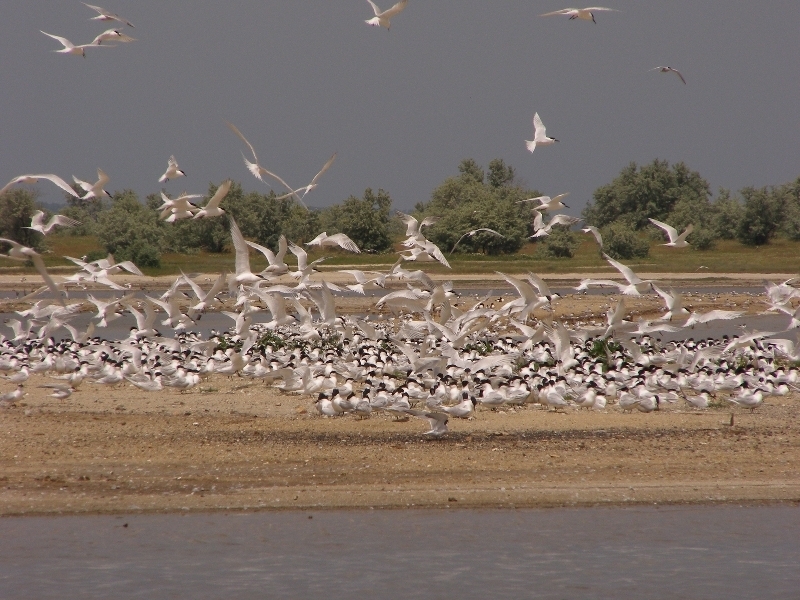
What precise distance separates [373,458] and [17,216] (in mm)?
44362

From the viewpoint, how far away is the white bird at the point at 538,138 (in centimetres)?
1683

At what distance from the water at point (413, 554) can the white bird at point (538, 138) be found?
28.4 feet

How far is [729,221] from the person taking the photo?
60875 millimetres

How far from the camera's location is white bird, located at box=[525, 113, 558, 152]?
55.2 ft

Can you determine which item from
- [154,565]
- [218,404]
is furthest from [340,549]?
[218,404]

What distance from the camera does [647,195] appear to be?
234 ft

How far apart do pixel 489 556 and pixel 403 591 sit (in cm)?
90

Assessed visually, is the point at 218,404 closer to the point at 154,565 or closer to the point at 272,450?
the point at 272,450

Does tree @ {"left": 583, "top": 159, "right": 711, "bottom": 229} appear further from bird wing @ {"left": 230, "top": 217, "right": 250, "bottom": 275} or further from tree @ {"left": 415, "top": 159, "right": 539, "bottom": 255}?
bird wing @ {"left": 230, "top": 217, "right": 250, "bottom": 275}

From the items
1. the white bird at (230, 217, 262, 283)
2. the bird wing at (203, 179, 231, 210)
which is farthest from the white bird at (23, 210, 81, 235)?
the white bird at (230, 217, 262, 283)

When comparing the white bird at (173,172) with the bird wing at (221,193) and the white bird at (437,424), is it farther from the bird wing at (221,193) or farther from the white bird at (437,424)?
the white bird at (437,424)

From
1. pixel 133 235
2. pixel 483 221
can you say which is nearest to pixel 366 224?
pixel 483 221

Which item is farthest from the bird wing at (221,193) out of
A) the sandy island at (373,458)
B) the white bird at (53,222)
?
the white bird at (53,222)

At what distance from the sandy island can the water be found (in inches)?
11.0
